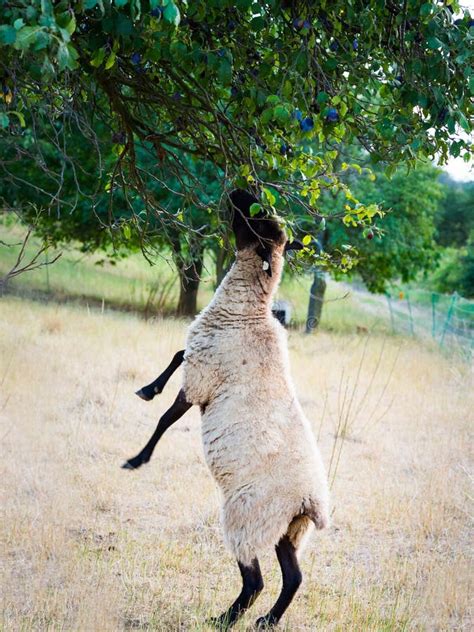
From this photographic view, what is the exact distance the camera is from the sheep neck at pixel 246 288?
14.3 feet

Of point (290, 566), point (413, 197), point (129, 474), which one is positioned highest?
point (413, 197)

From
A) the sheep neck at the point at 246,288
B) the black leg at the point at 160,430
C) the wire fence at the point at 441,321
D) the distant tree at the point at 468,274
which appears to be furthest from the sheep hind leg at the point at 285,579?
the distant tree at the point at 468,274

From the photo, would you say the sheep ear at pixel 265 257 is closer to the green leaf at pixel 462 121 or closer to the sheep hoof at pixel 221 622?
the green leaf at pixel 462 121

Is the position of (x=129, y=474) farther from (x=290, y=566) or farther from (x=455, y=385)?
(x=455, y=385)

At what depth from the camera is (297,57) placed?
3.94 meters

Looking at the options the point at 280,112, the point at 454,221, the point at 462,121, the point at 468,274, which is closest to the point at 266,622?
the point at 280,112

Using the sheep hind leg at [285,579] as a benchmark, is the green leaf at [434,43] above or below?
above

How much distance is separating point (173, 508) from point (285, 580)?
2577mm

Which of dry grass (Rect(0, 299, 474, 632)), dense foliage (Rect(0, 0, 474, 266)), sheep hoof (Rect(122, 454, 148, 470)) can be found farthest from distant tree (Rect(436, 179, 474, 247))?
sheep hoof (Rect(122, 454, 148, 470))

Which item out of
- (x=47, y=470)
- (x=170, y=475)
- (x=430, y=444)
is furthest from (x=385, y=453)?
(x=47, y=470)

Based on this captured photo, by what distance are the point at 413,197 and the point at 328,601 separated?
16.1 meters

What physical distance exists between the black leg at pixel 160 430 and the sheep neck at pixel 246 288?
1.80 ft

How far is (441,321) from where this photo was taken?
26.1 metres

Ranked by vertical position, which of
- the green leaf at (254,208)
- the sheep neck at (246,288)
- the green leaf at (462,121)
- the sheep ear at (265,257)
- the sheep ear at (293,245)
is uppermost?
the green leaf at (462,121)
